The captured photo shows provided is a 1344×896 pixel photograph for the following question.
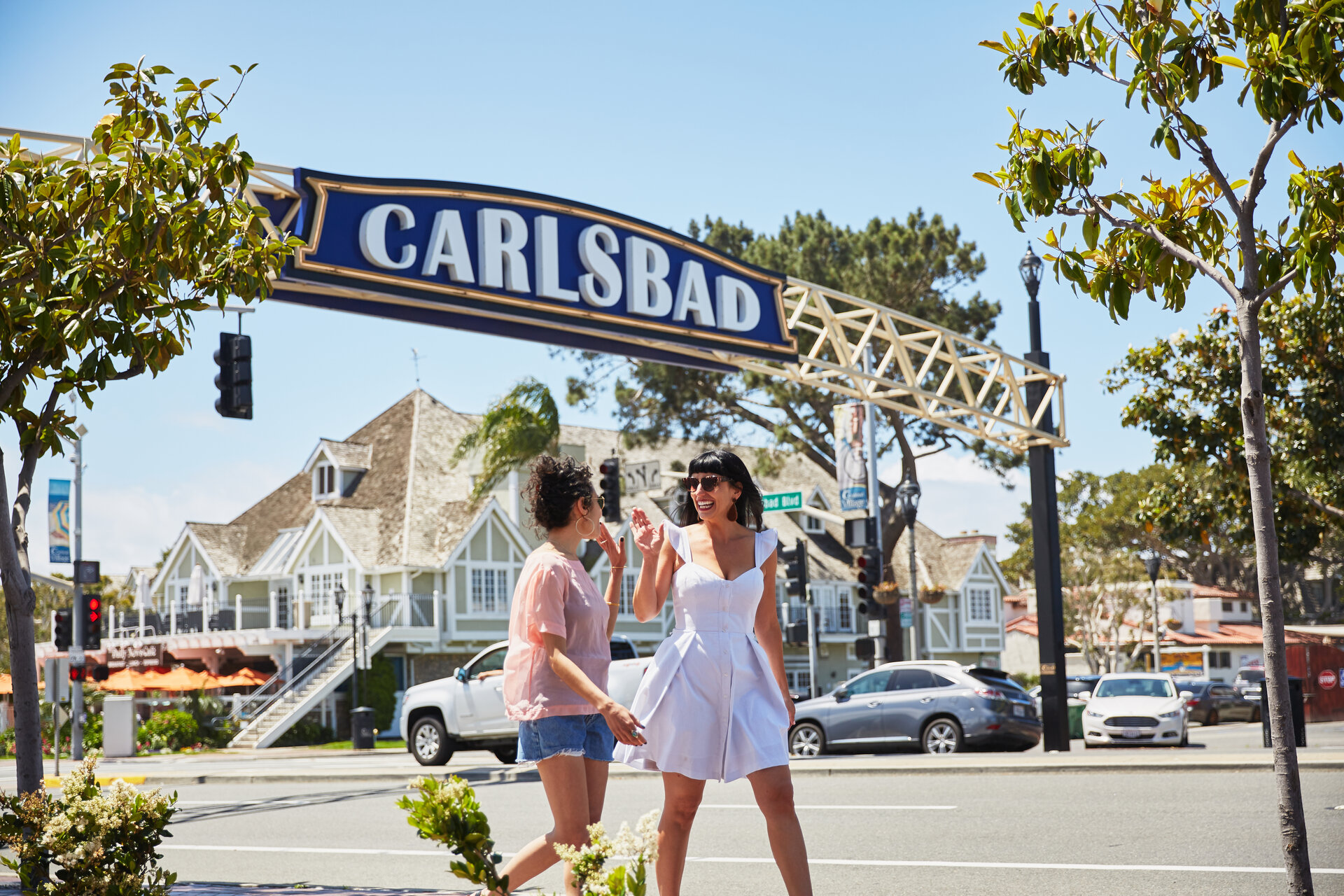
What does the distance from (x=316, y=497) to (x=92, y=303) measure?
134 ft

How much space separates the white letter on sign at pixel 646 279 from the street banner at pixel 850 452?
969 centimetres

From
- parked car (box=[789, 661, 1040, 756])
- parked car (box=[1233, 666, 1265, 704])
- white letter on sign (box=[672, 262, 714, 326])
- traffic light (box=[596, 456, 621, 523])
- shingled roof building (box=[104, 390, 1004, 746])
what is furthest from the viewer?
shingled roof building (box=[104, 390, 1004, 746])

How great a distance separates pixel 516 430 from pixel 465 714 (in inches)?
657

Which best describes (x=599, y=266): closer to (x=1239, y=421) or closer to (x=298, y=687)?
(x=1239, y=421)

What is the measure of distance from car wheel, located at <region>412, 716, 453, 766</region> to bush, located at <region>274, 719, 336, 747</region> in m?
16.1

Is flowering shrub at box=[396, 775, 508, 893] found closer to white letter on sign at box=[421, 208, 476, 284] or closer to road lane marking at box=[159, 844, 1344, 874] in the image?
road lane marking at box=[159, 844, 1344, 874]

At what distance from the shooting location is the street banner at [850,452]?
25562 millimetres

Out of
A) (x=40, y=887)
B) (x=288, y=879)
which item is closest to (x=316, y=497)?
(x=288, y=879)

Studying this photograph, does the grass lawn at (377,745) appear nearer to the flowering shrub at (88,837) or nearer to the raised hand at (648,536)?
the flowering shrub at (88,837)

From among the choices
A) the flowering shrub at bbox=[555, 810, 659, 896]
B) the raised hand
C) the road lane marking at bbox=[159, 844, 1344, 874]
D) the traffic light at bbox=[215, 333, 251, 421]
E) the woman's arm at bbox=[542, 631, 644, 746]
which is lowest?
the road lane marking at bbox=[159, 844, 1344, 874]

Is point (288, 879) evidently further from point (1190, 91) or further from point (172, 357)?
point (1190, 91)

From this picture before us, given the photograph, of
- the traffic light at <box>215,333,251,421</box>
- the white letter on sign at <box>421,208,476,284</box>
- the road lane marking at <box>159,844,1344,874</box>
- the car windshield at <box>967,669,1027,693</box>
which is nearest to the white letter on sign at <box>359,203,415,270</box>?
the white letter on sign at <box>421,208,476,284</box>

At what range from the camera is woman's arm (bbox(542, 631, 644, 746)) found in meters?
4.82

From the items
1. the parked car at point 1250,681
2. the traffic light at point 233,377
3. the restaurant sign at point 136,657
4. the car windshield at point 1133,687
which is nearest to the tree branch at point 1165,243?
the traffic light at point 233,377
